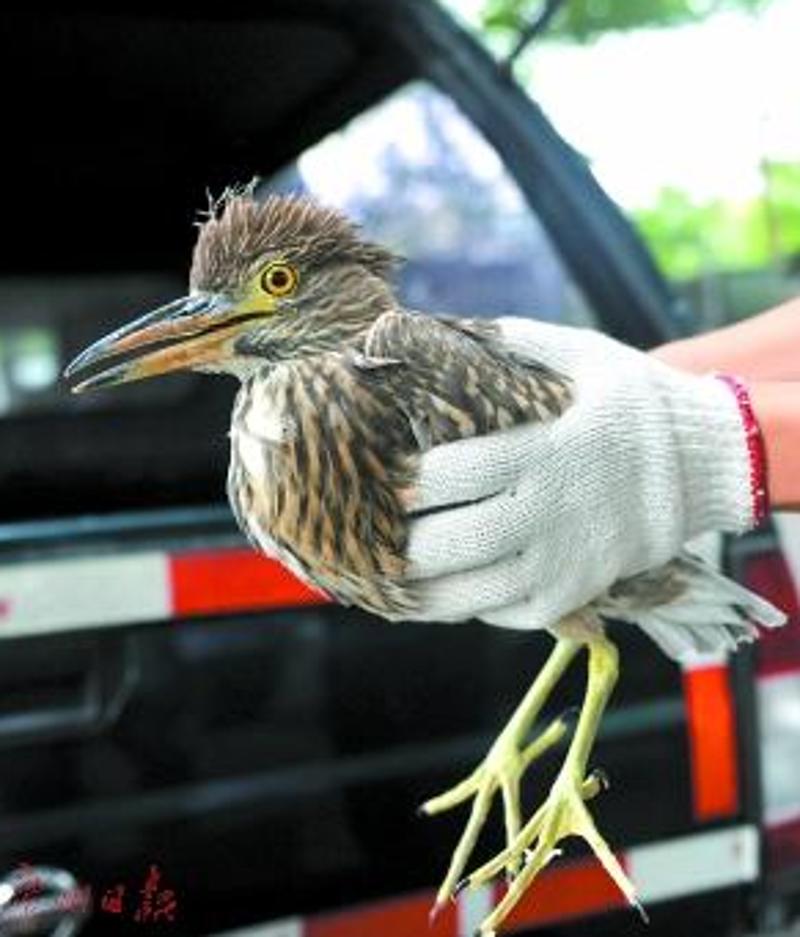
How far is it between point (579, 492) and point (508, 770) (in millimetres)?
340

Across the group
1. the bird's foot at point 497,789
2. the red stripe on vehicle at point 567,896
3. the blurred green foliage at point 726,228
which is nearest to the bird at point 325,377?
the bird's foot at point 497,789

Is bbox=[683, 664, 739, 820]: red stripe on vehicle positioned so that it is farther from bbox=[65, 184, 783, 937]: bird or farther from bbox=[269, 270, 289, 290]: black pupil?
bbox=[269, 270, 289, 290]: black pupil

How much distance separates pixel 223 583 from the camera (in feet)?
4.05

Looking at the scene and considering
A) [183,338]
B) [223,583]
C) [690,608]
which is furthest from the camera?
[223,583]

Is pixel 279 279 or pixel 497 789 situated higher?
pixel 279 279

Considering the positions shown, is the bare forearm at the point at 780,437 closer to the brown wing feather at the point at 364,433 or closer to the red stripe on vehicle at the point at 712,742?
the brown wing feather at the point at 364,433

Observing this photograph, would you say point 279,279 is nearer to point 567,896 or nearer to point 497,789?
point 497,789

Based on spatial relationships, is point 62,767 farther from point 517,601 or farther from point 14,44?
point 14,44

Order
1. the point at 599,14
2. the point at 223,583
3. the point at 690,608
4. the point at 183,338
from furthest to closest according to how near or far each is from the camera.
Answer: the point at 599,14
the point at 223,583
the point at 690,608
the point at 183,338

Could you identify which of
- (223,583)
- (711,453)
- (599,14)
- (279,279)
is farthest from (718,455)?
(599,14)

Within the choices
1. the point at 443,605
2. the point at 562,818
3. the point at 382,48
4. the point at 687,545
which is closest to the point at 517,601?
Answer: the point at 443,605

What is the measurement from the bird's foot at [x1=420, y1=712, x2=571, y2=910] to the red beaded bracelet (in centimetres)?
27

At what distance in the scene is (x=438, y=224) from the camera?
1.34 meters

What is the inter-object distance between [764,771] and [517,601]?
57cm
